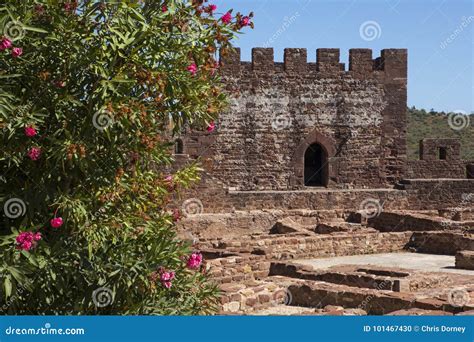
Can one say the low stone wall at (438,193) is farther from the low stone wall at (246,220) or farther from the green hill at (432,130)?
the green hill at (432,130)

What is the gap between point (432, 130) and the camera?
54.6m

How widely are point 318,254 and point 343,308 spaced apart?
6.87 meters

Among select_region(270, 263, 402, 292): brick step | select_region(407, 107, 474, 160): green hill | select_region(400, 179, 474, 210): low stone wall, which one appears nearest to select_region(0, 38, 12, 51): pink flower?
select_region(270, 263, 402, 292): brick step

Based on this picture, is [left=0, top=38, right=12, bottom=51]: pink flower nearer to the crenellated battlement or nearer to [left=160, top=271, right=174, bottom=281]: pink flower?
[left=160, top=271, right=174, bottom=281]: pink flower

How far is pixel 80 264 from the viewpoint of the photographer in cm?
803

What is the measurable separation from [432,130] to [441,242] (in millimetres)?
36136

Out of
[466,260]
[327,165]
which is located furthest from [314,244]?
[327,165]

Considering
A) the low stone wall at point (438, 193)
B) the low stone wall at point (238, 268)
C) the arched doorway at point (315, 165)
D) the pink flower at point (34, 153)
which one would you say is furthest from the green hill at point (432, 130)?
the pink flower at point (34, 153)

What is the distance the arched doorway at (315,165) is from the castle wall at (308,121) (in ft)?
0.87

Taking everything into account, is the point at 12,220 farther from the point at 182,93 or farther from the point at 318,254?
the point at 318,254

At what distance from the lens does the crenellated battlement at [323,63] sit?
25094 millimetres

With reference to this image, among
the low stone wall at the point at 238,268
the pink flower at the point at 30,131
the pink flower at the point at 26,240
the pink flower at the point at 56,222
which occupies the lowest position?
the low stone wall at the point at 238,268

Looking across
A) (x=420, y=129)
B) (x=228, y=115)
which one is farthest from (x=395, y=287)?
(x=420, y=129)

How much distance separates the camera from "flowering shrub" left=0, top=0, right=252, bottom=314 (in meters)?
7.60
